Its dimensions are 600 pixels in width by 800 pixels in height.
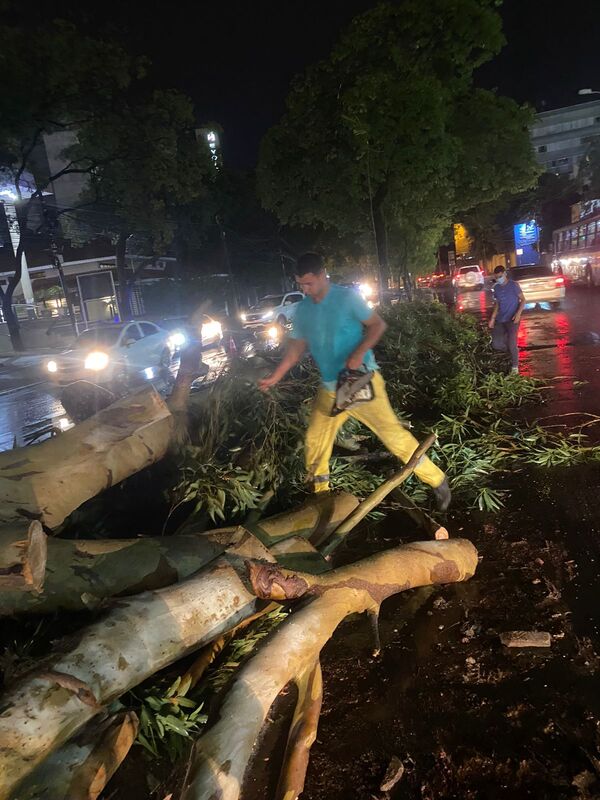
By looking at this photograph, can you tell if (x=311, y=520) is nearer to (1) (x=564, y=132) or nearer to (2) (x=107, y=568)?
(2) (x=107, y=568)

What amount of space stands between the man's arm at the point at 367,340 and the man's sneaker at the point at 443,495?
122cm

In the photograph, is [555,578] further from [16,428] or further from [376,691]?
[16,428]

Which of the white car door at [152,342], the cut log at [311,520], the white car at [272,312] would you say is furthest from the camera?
the white car at [272,312]

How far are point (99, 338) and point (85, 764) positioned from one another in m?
14.1

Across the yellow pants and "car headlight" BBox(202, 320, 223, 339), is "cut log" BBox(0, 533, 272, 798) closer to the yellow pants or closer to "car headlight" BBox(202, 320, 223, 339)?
the yellow pants

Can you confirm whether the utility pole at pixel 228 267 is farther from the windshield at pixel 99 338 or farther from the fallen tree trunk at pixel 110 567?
the fallen tree trunk at pixel 110 567

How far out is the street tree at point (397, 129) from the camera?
15.5 m

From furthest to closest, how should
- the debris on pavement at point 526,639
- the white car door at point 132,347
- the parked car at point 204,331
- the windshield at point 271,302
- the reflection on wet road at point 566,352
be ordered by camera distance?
the windshield at point 271,302 < the parked car at point 204,331 < the white car door at point 132,347 < the reflection on wet road at point 566,352 < the debris on pavement at point 526,639

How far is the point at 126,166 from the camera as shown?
2244 cm

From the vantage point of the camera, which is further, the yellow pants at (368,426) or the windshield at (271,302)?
the windshield at (271,302)

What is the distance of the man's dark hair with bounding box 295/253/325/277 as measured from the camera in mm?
3920

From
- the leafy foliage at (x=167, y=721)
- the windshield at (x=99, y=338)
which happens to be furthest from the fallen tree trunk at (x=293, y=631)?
the windshield at (x=99, y=338)

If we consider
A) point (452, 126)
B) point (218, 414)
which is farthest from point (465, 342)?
point (452, 126)

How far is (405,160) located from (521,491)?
44.8 ft
